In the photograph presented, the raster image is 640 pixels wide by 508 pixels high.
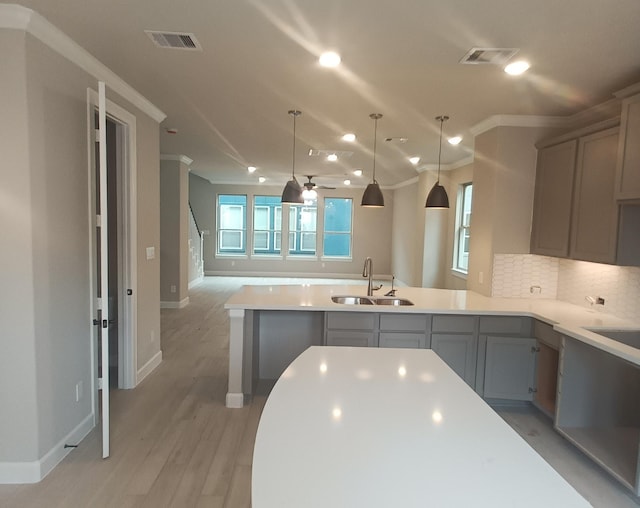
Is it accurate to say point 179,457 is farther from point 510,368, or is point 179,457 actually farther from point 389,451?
point 510,368

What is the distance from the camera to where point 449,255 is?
23.9 ft

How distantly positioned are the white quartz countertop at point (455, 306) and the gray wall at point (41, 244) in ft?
3.84

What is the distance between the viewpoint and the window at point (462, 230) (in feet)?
22.5

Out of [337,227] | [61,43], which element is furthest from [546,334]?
[337,227]

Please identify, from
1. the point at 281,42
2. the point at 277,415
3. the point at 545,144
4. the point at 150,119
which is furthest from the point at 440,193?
the point at 277,415

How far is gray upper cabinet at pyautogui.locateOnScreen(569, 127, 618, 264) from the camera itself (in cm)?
296

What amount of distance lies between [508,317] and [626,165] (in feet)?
4.74

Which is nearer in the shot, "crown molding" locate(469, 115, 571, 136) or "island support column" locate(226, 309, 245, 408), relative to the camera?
"island support column" locate(226, 309, 245, 408)

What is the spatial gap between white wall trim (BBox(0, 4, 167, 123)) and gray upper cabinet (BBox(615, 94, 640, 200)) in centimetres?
373

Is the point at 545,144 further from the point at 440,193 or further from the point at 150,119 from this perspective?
the point at 150,119

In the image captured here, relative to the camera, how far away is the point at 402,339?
343 centimetres

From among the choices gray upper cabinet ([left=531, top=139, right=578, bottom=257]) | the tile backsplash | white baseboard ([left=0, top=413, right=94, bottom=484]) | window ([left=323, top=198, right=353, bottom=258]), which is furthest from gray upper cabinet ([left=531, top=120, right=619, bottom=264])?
window ([left=323, top=198, right=353, bottom=258])

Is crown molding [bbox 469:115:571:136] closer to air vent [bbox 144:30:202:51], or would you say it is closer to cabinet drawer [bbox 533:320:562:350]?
cabinet drawer [bbox 533:320:562:350]

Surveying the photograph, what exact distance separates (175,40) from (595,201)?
3.27m
